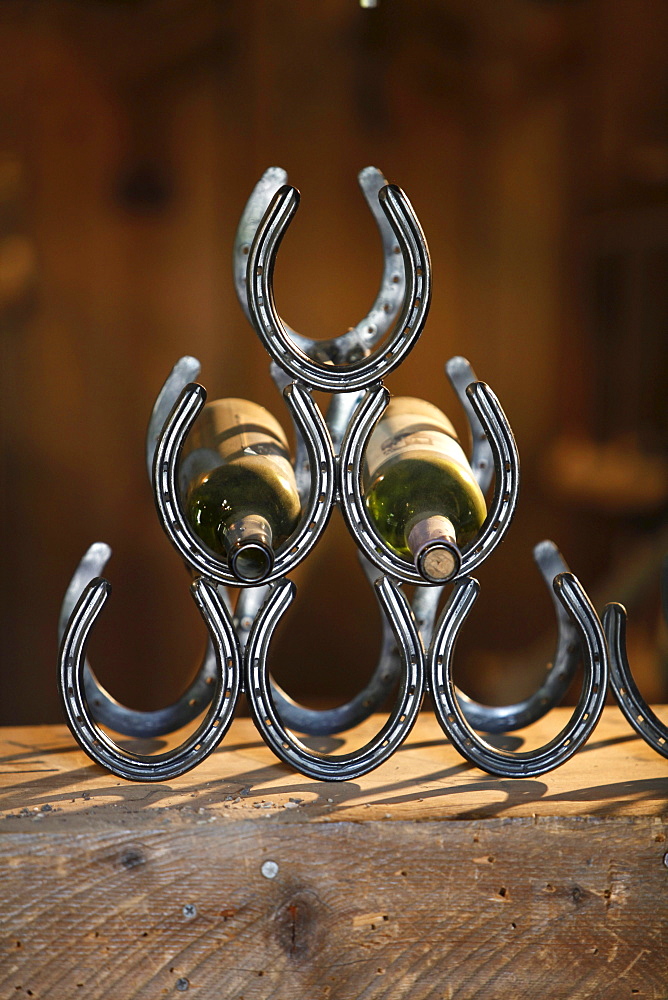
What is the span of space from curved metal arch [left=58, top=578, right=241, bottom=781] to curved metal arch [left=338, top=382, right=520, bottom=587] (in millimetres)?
137

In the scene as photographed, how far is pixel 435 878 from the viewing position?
2.20 ft

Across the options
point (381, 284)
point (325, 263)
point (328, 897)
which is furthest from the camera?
point (325, 263)

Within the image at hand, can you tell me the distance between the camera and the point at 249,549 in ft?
2.19

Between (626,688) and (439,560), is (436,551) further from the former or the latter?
(626,688)

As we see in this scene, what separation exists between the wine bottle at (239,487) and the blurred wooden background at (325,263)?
1.12 meters

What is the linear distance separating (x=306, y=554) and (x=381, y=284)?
0.27 metres

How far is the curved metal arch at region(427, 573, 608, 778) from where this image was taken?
28.7 inches

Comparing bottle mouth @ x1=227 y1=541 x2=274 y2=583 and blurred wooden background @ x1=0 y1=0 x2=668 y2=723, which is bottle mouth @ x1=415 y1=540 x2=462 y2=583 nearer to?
bottle mouth @ x1=227 y1=541 x2=274 y2=583

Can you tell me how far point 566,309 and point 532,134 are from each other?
0.39 m

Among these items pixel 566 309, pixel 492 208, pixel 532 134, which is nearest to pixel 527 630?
pixel 566 309

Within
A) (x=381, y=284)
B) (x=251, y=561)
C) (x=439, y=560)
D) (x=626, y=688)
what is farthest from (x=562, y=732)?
(x=381, y=284)

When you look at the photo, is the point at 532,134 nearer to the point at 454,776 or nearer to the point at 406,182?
the point at 406,182

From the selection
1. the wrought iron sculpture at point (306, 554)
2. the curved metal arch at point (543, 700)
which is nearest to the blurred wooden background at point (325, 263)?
the curved metal arch at point (543, 700)

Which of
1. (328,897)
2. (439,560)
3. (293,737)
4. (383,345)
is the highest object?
(383,345)
